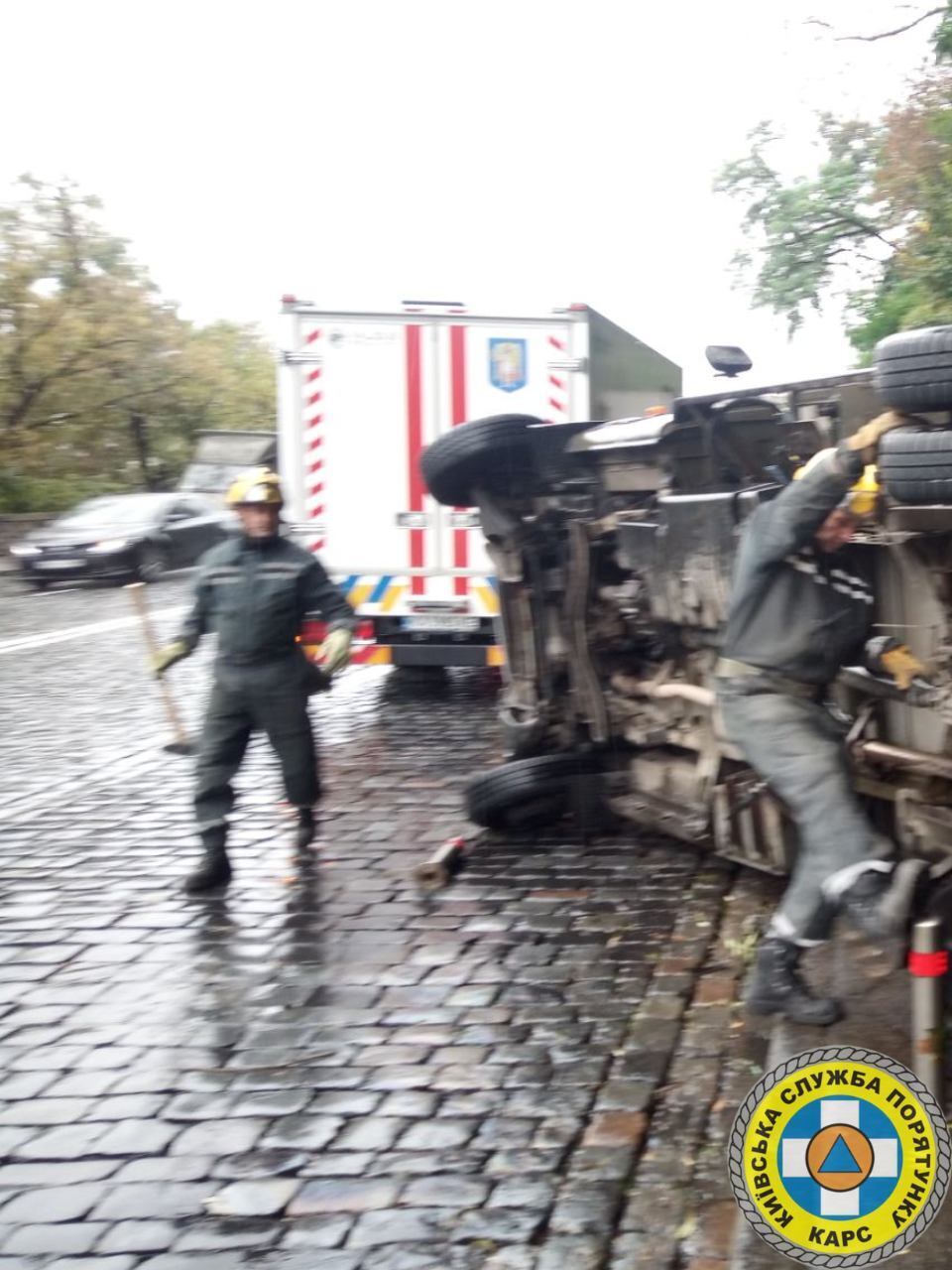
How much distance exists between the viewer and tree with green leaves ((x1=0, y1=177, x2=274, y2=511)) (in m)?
35.3

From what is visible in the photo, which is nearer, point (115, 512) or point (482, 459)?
point (482, 459)

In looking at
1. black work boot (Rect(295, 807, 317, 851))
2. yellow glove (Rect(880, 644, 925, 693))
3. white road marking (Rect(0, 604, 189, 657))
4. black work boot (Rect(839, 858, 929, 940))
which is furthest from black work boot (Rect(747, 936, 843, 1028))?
white road marking (Rect(0, 604, 189, 657))

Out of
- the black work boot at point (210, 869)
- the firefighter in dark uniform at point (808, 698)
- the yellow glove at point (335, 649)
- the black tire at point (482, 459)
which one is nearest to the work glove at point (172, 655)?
the yellow glove at point (335, 649)

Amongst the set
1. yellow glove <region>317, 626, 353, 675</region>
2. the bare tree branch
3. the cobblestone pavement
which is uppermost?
the bare tree branch

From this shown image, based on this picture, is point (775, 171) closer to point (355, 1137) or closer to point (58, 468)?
point (58, 468)

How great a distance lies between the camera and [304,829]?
709cm

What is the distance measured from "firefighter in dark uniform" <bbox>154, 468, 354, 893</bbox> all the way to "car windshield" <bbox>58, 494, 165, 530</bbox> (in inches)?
716

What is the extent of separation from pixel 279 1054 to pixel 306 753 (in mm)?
2352

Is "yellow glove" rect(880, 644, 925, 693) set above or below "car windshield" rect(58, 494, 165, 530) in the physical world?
below

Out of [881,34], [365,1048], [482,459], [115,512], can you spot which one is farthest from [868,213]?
[365,1048]

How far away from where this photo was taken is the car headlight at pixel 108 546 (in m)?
23.4

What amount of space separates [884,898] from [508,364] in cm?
767

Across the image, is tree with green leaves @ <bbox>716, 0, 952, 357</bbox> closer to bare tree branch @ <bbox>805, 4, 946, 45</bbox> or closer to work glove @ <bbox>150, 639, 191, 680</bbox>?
bare tree branch @ <bbox>805, 4, 946, 45</bbox>

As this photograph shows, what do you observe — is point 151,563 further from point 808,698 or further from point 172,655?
point 808,698
